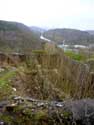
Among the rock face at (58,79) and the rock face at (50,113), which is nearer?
the rock face at (50,113)

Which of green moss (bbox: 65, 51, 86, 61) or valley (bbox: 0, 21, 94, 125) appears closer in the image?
valley (bbox: 0, 21, 94, 125)

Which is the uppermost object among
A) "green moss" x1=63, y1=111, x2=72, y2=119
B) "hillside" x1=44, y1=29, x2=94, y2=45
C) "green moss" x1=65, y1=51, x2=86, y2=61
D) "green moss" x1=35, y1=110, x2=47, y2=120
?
"hillside" x1=44, y1=29, x2=94, y2=45

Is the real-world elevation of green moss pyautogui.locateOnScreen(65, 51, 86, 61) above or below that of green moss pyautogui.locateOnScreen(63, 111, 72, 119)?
above

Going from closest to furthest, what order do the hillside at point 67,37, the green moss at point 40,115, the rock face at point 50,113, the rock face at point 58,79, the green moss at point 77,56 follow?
the rock face at point 50,113, the green moss at point 40,115, the rock face at point 58,79, the hillside at point 67,37, the green moss at point 77,56

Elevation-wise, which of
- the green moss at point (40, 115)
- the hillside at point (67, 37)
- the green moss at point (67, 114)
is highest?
the hillside at point (67, 37)

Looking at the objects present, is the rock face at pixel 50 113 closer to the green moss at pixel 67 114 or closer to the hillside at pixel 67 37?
the green moss at pixel 67 114

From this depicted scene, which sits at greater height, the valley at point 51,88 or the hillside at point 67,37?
the hillside at point 67,37

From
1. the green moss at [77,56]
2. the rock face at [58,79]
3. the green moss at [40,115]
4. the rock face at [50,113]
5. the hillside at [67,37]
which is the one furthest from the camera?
the green moss at [77,56]

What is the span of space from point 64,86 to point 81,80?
31cm

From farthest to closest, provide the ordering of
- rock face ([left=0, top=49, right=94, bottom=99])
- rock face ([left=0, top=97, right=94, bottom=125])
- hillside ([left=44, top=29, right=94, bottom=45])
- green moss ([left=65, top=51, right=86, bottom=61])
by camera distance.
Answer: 1. green moss ([left=65, top=51, right=86, bottom=61])
2. hillside ([left=44, top=29, right=94, bottom=45])
3. rock face ([left=0, top=49, right=94, bottom=99])
4. rock face ([left=0, top=97, right=94, bottom=125])

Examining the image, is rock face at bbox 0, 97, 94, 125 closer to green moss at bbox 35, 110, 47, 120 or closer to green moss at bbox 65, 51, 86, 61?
green moss at bbox 35, 110, 47, 120

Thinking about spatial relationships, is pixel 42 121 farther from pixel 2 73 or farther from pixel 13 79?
pixel 2 73

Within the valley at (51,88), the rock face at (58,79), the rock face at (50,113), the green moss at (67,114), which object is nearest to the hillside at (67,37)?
the valley at (51,88)

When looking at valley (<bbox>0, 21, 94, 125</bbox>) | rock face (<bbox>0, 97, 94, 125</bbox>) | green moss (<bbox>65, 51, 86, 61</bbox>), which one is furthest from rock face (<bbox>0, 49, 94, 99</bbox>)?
green moss (<bbox>65, 51, 86, 61</bbox>)
